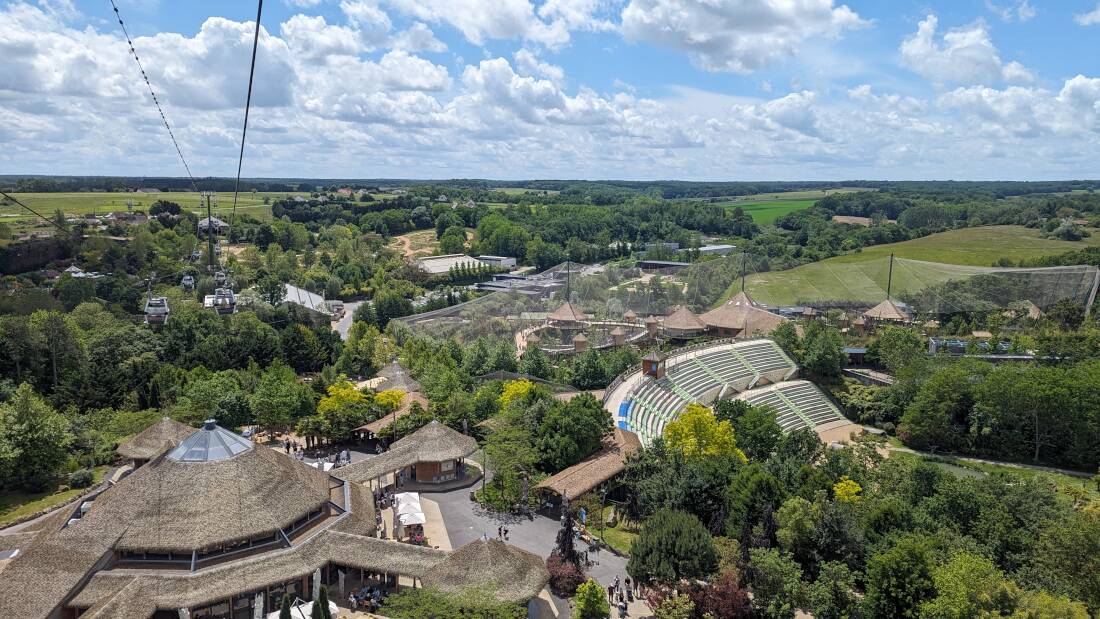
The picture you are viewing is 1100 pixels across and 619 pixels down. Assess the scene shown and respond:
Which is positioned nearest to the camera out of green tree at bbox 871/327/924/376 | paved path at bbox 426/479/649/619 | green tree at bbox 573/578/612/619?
green tree at bbox 573/578/612/619

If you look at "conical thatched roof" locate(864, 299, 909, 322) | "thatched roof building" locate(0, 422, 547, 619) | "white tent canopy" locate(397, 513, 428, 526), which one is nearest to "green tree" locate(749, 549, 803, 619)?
"thatched roof building" locate(0, 422, 547, 619)

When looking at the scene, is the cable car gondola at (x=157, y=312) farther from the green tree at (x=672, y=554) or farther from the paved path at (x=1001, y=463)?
the paved path at (x=1001, y=463)

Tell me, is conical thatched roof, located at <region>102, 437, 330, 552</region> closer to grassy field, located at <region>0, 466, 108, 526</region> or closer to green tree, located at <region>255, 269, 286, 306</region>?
grassy field, located at <region>0, 466, 108, 526</region>

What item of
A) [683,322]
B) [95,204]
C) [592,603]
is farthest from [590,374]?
[95,204]

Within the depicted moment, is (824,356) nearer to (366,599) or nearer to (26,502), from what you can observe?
(366,599)

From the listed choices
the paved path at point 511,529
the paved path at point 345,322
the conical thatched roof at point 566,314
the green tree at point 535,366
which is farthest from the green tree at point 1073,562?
the paved path at point 345,322

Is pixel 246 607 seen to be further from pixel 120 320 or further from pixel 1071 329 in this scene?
pixel 1071 329
